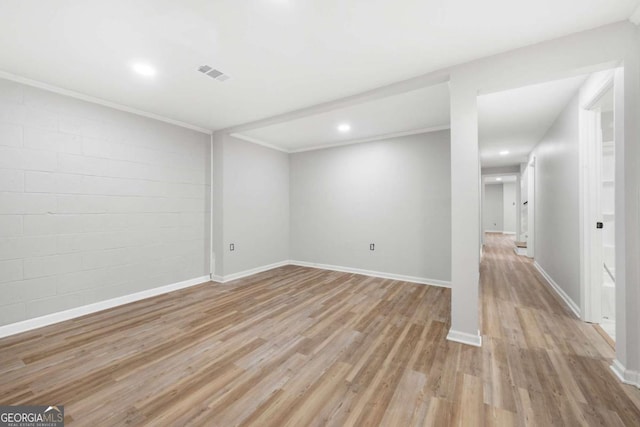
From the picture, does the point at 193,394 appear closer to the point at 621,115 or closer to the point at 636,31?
the point at 621,115

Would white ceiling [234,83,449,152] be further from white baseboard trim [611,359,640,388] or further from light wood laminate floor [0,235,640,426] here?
white baseboard trim [611,359,640,388]

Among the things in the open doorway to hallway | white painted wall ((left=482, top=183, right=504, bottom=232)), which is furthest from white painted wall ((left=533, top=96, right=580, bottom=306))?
white painted wall ((left=482, top=183, right=504, bottom=232))

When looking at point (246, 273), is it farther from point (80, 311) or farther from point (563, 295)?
Answer: point (563, 295)

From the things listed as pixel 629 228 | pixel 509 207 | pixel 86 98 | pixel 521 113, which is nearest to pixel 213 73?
pixel 86 98

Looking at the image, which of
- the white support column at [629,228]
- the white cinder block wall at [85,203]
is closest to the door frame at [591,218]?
the white support column at [629,228]

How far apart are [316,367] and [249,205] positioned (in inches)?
141

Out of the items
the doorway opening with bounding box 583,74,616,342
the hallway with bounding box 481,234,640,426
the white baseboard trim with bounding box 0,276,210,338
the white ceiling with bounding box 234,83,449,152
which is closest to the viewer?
the hallway with bounding box 481,234,640,426

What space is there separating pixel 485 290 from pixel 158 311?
185 inches

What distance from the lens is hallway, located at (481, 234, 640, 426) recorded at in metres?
1.56

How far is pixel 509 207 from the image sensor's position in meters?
12.3

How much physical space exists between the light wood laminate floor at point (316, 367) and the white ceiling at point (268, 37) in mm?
2642

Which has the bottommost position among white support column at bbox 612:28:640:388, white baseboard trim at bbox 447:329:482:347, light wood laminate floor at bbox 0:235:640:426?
light wood laminate floor at bbox 0:235:640:426

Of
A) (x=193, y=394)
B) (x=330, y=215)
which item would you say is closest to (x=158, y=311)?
(x=193, y=394)

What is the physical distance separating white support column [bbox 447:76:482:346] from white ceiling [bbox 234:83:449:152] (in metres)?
0.59
